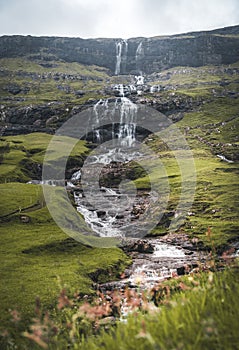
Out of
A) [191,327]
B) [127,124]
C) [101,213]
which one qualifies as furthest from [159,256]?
[127,124]

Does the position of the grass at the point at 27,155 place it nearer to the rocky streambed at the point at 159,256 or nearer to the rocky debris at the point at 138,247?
the rocky debris at the point at 138,247

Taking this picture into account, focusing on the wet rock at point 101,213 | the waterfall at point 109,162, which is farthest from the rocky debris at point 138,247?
the wet rock at point 101,213

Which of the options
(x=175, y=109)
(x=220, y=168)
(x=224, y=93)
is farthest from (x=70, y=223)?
(x=224, y=93)

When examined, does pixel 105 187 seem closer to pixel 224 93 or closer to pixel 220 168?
pixel 220 168

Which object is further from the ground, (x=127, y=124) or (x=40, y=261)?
(x=127, y=124)


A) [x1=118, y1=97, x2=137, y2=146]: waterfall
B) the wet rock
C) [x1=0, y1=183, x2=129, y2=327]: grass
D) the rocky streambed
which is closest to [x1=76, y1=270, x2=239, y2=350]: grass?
[x1=0, y1=183, x2=129, y2=327]: grass

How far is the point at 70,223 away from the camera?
1873 inches

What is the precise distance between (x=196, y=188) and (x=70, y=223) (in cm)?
3475

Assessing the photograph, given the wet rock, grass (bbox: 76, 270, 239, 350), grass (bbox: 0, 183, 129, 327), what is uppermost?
grass (bbox: 76, 270, 239, 350)

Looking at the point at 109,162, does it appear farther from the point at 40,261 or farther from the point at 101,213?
the point at 40,261

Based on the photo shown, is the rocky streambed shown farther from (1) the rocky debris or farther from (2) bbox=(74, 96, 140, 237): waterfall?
(2) bbox=(74, 96, 140, 237): waterfall

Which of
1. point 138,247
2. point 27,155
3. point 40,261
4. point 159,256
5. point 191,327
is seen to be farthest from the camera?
point 27,155

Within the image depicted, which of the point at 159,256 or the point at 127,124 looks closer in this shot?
the point at 159,256

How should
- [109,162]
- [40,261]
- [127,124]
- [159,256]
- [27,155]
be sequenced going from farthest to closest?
[127,124]
[109,162]
[27,155]
[159,256]
[40,261]
